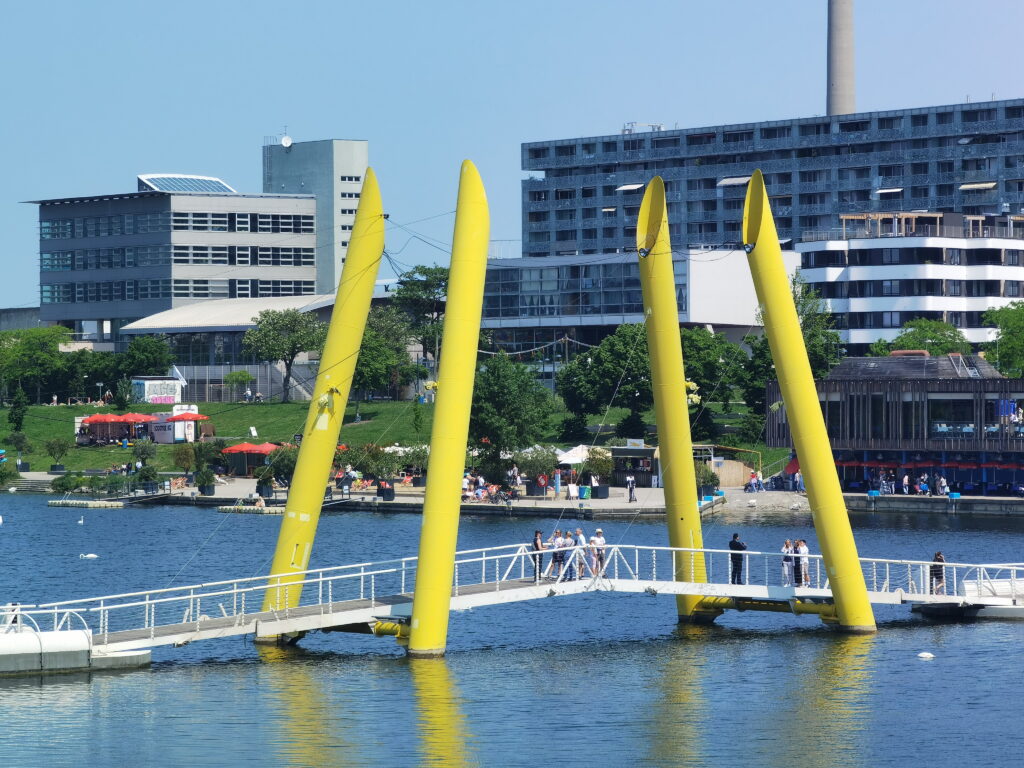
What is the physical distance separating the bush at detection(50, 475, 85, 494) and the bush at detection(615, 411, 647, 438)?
3766cm

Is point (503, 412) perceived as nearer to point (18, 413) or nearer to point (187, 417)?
point (187, 417)

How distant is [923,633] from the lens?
156 ft

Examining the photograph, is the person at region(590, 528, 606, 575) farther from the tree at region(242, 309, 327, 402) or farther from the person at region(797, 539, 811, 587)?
the tree at region(242, 309, 327, 402)

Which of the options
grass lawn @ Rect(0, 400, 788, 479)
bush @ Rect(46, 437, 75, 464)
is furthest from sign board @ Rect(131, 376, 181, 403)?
bush @ Rect(46, 437, 75, 464)

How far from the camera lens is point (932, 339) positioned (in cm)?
14112

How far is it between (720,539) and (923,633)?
3351cm

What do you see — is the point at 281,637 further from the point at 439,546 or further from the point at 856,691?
the point at 856,691

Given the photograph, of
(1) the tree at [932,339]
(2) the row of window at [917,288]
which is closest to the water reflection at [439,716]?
(1) the tree at [932,339]

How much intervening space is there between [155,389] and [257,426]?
21054 mm

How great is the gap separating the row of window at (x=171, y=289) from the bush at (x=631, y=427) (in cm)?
8024

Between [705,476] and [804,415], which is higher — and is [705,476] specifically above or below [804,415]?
below

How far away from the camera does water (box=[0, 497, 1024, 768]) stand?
110ft

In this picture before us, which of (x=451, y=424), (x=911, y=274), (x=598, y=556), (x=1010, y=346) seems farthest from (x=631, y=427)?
(x=451, y=424)

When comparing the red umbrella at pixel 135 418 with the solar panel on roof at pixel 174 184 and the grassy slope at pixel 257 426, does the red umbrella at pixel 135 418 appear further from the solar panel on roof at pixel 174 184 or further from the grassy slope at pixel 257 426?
the solar panel on roof at pixel 174 184
